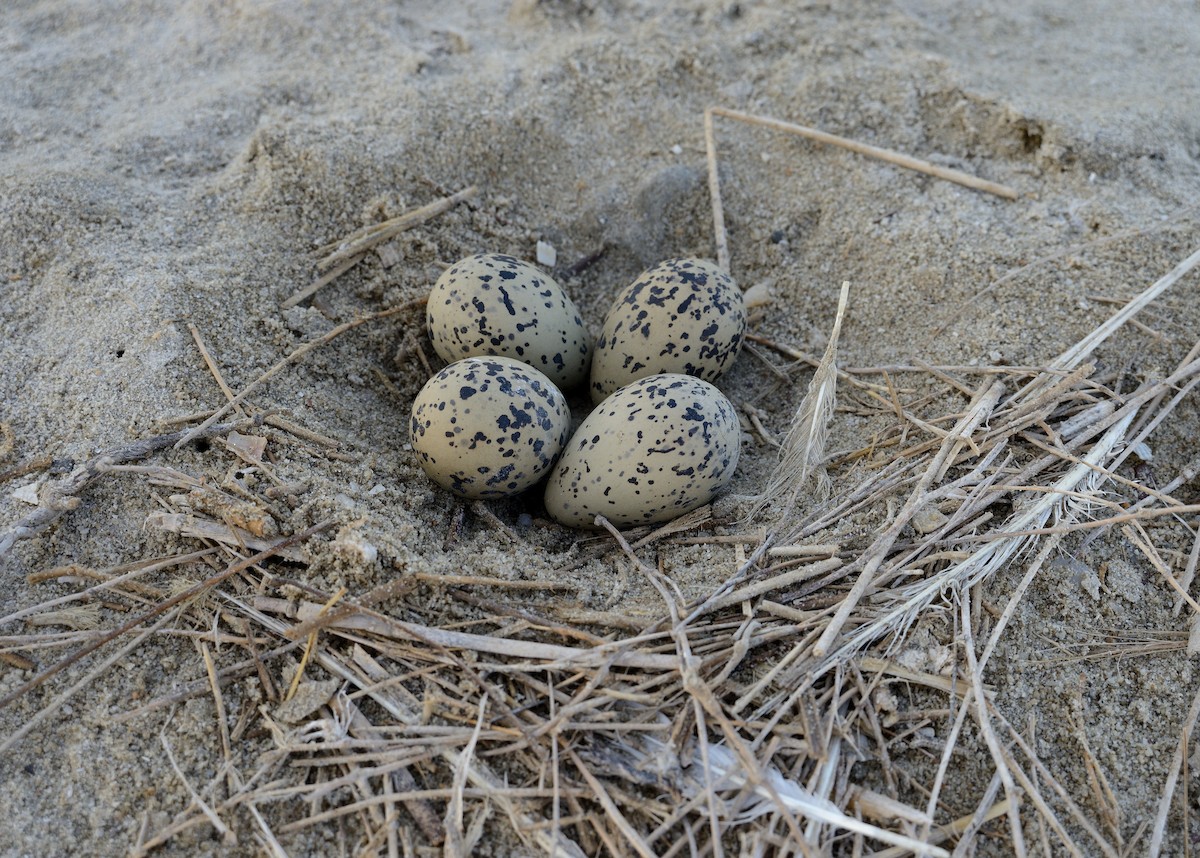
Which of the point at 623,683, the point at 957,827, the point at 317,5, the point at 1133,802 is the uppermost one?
the point at 317,5

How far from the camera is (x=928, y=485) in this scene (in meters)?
2.24

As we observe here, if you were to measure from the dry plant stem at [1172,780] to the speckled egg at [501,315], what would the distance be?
6.35 ft

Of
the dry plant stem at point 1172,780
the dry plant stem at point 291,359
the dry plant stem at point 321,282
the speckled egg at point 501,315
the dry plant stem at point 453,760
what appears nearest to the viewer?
the dry plant stem at point 453,760

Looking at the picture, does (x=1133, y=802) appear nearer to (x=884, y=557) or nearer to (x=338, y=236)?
(x=884, y=557)

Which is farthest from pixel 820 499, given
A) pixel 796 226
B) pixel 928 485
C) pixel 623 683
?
pixel 796 226

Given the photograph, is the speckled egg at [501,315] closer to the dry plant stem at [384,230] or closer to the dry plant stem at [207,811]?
the dry plant stem at [384,230]

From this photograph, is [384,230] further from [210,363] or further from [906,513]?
[906,513]

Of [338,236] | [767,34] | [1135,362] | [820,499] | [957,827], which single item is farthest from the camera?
[767,34]

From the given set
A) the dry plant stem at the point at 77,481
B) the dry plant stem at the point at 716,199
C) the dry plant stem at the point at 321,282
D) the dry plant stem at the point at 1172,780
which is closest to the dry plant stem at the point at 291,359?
the dry plant stem at the point at 77,481

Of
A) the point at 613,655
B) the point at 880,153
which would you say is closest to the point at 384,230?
the point at 613,655

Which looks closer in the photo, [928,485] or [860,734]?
[860,734]

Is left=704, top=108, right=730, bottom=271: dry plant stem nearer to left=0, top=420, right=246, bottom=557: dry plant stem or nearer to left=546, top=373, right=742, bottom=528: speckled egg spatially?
left=546, top=373, right=742, bottom=528: speckled egg

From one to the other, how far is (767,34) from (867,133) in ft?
2.48

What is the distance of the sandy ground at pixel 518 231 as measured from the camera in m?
2.01
